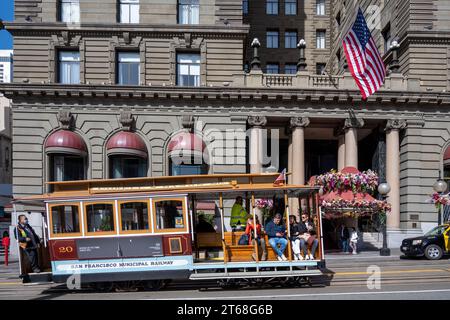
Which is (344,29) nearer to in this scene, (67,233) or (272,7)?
(272,7)

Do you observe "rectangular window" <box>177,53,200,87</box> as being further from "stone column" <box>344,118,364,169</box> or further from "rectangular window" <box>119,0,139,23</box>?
"stone column" <box>344,118,364,169</box>

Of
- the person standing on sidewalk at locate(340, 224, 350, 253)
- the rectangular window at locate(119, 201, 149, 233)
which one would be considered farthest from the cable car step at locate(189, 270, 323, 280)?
the person standing on sidewalk at locate(340, 224, 350, 253)

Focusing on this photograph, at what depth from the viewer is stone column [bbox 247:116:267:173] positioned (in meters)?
27.7

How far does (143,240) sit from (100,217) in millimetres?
1431

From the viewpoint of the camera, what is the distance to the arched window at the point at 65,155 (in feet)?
86.9

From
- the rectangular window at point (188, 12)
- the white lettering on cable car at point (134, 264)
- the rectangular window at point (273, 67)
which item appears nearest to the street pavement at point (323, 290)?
the white lettering on cable car at point (134, 264)

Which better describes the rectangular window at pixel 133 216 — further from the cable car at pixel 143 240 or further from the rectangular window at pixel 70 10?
the rectangular window at pixel 70 10

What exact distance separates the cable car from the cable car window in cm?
3

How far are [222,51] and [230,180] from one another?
1736 cm

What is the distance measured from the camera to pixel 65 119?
27.1m

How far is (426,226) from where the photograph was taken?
2720cm

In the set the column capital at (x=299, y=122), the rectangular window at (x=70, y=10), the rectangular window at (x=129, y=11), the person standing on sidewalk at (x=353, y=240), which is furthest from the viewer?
the rectangular window at (x=129, y=11)

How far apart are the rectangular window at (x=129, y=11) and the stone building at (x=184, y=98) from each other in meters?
0.07

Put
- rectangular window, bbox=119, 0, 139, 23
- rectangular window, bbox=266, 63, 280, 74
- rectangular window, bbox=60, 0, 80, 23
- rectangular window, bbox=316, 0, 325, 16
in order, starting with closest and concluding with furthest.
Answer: rectangular window, bbox=60, 0, 80, 23 < rectangular window, bbox=119, 0, 139, 23 < rectangular window, bbox=266, 63, 280, 74 < rectangular window, bbox=316, 0, 325, 16
